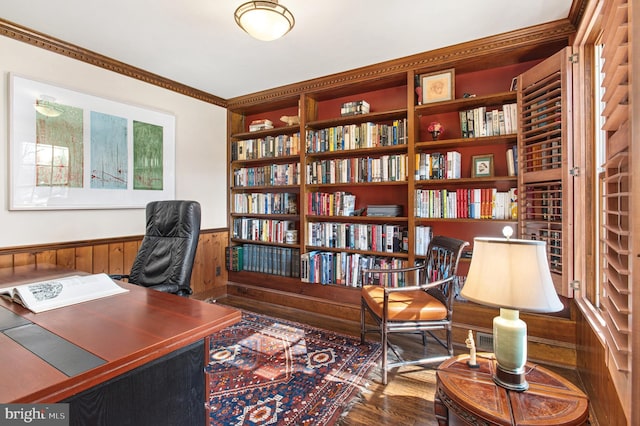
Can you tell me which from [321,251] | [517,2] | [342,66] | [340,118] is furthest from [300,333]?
[517,2]

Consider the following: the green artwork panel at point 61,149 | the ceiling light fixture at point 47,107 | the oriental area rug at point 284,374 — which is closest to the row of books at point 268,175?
the oriental area rug at point 284,374

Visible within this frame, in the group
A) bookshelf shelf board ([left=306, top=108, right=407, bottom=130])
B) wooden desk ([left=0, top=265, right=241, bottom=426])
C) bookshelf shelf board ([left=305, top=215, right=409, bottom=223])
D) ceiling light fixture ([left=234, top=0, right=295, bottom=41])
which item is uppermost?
ceiling light fixture ([left=234, top=0, right=295, bottom=41])

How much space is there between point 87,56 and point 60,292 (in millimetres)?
2340

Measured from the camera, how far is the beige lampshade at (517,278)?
1.12 m

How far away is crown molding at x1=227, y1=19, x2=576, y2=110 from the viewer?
2301 millimetres

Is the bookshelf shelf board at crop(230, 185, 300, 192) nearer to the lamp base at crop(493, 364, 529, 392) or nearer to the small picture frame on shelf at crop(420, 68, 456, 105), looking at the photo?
the small picture frame on shelf at crop(420, 68, 456, 105)

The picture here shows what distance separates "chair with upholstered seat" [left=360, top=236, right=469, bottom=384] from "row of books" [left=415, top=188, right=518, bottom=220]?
384 millimetres

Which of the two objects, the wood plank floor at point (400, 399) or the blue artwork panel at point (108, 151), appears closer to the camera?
the wood plank floor at point (400, 399)

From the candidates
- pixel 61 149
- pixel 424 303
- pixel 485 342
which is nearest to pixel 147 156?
pixel 61 149

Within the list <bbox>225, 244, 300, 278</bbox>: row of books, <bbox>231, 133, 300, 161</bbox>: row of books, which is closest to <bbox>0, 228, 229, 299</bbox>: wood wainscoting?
<bbox>225, 244, 300, 278</bbox>: row of books

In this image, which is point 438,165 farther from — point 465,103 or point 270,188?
point 270,188

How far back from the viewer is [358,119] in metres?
3.21

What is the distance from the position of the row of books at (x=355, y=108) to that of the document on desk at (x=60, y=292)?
8.23 feet

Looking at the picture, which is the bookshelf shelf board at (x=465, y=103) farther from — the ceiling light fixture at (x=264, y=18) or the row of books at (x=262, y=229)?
the row of books at (x=262, y=229)
